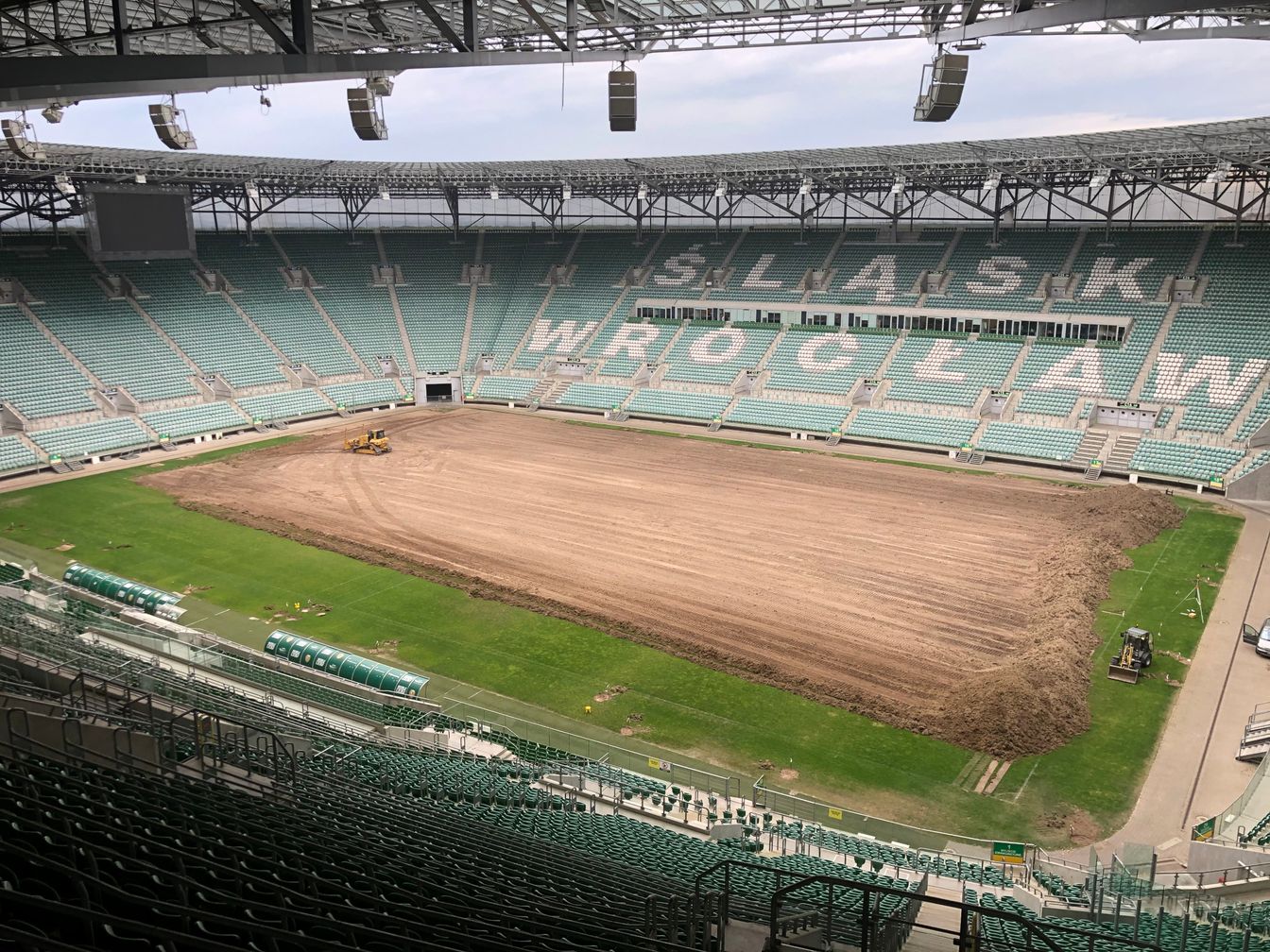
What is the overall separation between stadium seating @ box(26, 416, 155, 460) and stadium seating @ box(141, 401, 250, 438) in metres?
1.05

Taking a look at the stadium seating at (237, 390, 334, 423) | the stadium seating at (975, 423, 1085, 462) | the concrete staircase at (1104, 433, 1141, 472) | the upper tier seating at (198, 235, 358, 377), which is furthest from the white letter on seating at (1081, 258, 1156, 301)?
the upper tier seating at (198, 235, 358, 377)

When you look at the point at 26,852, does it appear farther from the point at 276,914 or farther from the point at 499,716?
Answer: the point at 499,716

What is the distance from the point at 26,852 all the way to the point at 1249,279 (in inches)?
2012

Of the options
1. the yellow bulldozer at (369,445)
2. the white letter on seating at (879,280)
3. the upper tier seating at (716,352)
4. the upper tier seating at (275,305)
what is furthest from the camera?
the upper tier seating at (275,305)

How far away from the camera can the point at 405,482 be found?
129 ft

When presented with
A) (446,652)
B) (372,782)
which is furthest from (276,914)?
(446,652)

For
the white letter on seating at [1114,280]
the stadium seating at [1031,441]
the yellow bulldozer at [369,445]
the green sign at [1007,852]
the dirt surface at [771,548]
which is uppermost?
the white letter on seating at [1114,280]

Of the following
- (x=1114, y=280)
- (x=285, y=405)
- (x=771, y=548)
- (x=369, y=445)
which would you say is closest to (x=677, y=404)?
(x=369, y=445)

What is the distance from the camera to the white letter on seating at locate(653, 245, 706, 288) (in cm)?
5888

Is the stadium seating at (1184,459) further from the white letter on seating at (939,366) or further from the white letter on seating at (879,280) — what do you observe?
the white letter on seating at (879,280)

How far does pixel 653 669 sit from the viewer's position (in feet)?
75.1

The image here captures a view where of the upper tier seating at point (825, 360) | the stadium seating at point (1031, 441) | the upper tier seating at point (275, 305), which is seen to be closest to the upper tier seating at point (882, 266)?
the upper tier seating at point (825, 360)

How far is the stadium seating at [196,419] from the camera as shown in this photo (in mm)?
46094

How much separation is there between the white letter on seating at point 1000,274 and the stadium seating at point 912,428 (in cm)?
882
